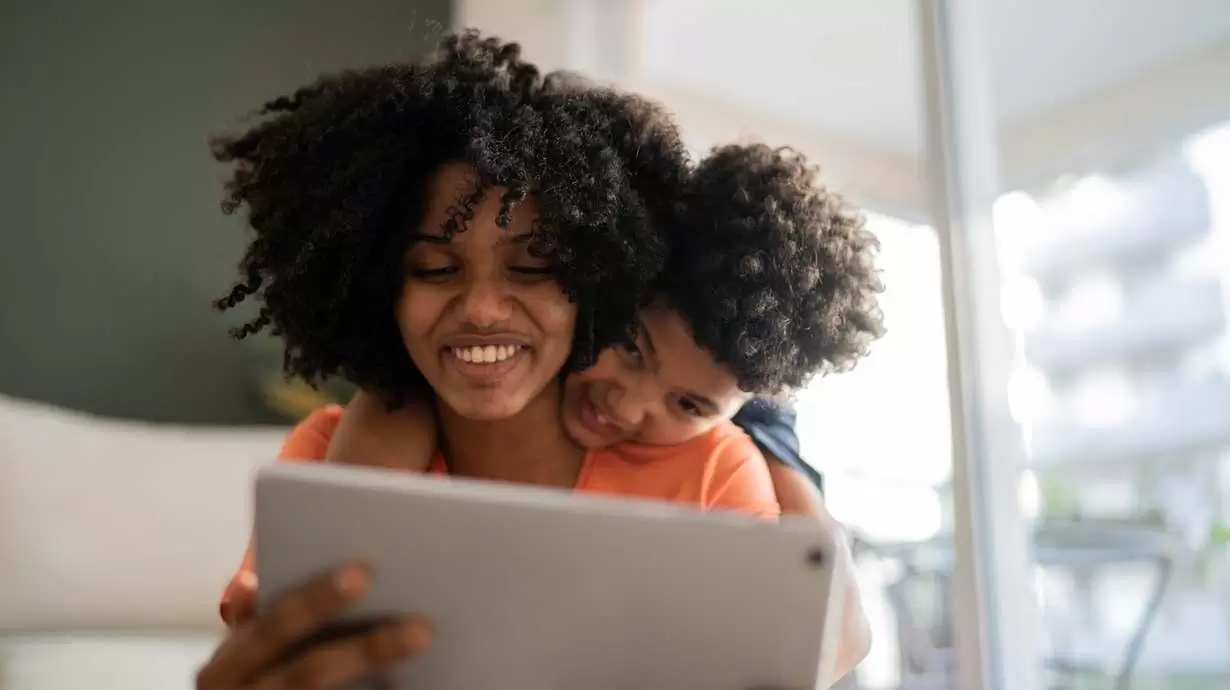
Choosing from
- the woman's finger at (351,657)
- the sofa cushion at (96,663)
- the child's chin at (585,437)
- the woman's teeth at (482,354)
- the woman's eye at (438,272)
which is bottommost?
the sofa cushion at (96,663)

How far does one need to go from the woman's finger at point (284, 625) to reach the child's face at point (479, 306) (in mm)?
289

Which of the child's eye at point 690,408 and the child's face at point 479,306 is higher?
the child's face at point 479,306

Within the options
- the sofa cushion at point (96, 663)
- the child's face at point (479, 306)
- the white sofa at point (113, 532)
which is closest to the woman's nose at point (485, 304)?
the child's face at point (479, 306)

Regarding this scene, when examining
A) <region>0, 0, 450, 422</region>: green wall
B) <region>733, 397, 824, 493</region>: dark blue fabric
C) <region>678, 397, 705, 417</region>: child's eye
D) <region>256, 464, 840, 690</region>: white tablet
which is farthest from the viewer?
<region>0, 0, 450, 422</region>: green wall

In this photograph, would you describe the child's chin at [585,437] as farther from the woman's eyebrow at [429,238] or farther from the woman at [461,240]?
the woman's eyebrow at [429,238]

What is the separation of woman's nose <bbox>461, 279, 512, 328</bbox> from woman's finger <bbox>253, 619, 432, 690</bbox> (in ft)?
0.98

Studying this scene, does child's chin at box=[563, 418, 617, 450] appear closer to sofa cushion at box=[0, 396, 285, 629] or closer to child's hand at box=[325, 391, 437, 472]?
child's hand at box=[325, 391, 437, 472]

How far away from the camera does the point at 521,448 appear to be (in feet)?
3.43

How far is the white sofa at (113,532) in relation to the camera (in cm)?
167

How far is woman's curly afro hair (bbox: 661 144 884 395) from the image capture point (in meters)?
0.99

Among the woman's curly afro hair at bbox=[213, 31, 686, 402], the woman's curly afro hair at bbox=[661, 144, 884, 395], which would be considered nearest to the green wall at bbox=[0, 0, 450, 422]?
the woman's curly afro hair at bbox=[213, 31, 686, 402]

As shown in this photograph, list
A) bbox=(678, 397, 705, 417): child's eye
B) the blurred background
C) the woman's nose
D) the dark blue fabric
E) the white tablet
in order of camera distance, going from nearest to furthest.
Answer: the white tablet
the woman's nose
bbox=(678, 397, 705, 417): child's eye
the dark blue fabric
the blurred background

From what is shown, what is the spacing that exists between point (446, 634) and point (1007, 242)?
44.7 inches

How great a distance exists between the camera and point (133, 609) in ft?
5.66
